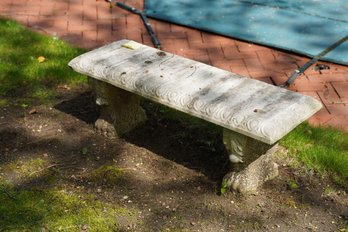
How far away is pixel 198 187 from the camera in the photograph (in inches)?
140

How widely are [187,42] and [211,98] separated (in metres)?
2.12

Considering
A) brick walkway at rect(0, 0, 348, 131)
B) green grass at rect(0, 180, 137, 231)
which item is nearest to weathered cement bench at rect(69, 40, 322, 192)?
green grass at rect(0, 180, 137, 231)

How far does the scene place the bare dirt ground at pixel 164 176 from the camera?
10.8 ft

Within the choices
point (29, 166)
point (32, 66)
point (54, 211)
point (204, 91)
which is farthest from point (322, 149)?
point (32, 66)

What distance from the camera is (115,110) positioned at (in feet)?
12.9

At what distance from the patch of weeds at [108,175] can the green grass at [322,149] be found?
1.12 meters

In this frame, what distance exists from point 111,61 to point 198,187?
0.96m

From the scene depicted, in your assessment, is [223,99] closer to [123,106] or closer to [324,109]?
[123,106]

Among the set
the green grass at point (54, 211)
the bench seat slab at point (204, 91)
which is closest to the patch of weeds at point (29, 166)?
the green grass at point (54, 211)

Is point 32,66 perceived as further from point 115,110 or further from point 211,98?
point 211,98

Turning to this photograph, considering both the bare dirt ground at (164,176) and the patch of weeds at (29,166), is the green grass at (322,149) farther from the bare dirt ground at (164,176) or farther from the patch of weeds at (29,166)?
the patch of weeds at (29,166)

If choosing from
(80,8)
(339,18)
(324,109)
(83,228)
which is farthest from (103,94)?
(339,18)

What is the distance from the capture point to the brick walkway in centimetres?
454

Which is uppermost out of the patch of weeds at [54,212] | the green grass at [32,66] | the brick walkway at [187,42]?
the brick walkway at [187,42]
